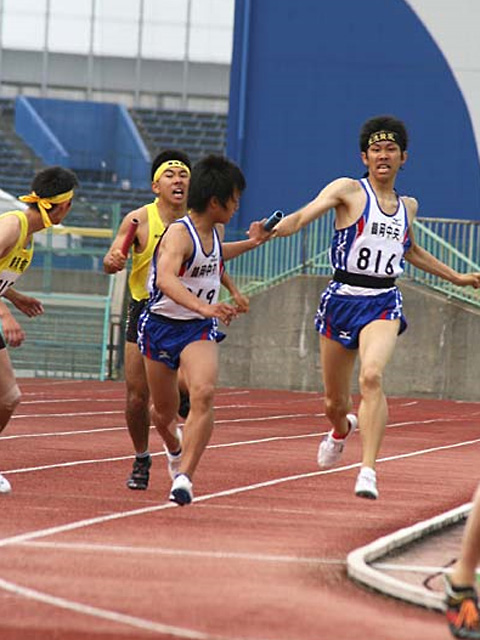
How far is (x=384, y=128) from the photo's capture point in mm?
11383

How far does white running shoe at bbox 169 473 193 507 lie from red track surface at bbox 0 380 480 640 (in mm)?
103

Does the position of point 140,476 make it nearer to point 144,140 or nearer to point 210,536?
point 210,536

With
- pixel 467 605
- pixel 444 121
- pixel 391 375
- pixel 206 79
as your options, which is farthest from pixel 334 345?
pixel 206 79

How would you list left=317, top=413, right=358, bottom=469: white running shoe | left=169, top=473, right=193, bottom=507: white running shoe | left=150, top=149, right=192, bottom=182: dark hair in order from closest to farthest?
1. left=169, top=473, right=193, bottom=507: white running shoe
2. left=150, top=149, right=192, bottom=182: dark hair
3. left=317, top=413, right=358, bottom=469: white running shoe

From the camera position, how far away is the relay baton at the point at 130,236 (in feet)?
35.8

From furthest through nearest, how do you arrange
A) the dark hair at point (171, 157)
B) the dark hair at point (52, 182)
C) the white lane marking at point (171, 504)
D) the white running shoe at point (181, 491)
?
the dark hair at point (171, 157) < the dark hair at point (52, 182) < the white running shoe at point (181, 491) < the white lane marking at point (171, 504)

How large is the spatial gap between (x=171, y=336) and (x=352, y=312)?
1.55m

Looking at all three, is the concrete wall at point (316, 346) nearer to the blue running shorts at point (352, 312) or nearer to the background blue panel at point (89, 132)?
the blue running shorts at point (352, 312)

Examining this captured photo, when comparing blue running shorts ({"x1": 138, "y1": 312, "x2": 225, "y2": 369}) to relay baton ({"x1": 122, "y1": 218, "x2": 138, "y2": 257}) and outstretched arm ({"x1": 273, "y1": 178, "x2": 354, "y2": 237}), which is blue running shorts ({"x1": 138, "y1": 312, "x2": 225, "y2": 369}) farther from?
outstretched arm ({"x1": 273, "y1": 178, "x2": 354, "y2": 237})

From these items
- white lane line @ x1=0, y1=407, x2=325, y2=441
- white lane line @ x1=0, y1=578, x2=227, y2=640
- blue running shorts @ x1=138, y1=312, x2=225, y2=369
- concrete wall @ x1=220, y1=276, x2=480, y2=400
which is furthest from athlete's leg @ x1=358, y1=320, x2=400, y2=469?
concrete wall @ x1=220, y1=276, x2=480, y2=400

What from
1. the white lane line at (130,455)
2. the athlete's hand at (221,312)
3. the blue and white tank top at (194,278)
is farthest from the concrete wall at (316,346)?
the athlete's hand at (221,312)

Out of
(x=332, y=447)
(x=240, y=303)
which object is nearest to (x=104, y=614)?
(x=240, y=303)

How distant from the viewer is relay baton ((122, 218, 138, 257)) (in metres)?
10.9

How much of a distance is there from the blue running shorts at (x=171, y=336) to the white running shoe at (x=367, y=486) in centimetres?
120
